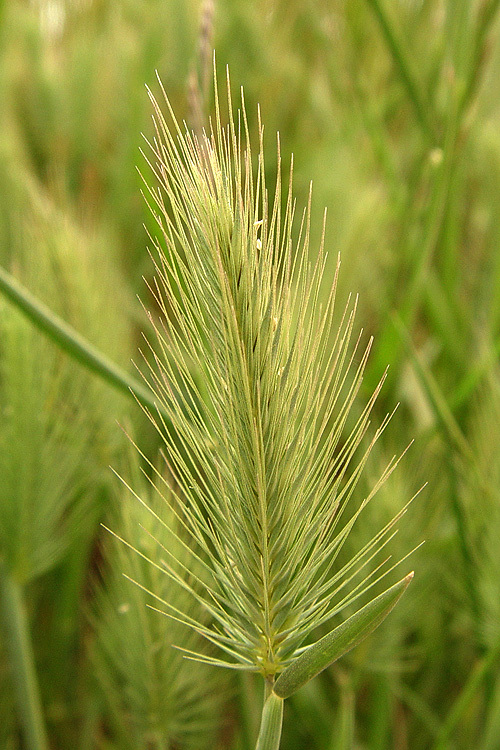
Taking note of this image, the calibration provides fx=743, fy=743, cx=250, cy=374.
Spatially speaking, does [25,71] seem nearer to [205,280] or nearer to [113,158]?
[113,158]

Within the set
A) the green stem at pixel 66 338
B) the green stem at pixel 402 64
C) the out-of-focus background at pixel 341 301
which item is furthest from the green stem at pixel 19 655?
the green stem at pixel 402 64

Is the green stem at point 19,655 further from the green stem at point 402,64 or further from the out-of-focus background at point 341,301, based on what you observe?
the green stem at point 402,64

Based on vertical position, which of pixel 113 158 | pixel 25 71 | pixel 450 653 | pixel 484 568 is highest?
pixel 25 71

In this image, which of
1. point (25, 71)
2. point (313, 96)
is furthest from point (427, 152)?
point (25, 71)

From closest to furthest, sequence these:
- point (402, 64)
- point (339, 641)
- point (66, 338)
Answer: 1. point (339, 641)
2. point (66, 338)
3. point (402, 64)

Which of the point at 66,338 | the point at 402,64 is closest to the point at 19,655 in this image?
the point at 66,338

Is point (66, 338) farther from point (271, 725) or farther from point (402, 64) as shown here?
point (402, 64)

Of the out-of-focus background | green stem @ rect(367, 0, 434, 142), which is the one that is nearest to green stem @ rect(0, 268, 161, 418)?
the out-of-focus background
